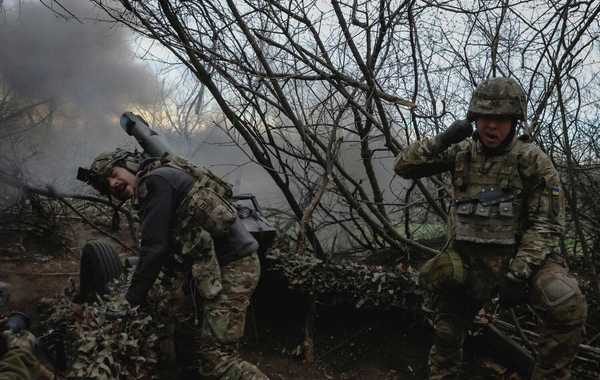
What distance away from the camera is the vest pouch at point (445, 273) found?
9.77ft

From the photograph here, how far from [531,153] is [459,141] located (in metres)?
0.41

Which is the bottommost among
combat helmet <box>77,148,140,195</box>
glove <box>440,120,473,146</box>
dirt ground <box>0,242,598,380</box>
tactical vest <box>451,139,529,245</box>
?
dirt ground <box>0,242,598,380</box>

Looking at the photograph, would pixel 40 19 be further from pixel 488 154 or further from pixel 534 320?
pixel 534 320

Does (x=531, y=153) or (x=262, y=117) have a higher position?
(x=262, y=117)

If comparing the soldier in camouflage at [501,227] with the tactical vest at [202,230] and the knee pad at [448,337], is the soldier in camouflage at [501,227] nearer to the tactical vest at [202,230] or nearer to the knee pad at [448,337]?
the knee pad at [448,337]

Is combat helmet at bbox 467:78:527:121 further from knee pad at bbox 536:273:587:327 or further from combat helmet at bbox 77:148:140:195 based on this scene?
combat helmet at bbox 77:148:140:195

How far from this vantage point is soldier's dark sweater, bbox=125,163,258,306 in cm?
290

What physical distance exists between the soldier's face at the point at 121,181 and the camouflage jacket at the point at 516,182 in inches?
68.5

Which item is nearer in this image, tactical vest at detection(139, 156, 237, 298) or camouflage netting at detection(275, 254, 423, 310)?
tactical vest at detection(139, 156, 237, 298)

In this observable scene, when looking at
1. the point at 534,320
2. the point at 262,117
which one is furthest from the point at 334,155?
the point at 534,320

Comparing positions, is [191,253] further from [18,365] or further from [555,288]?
→ [555,288]

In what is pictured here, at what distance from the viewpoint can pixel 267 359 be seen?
4.20 meters

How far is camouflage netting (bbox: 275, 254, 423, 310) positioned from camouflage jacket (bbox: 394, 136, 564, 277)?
3.65 ft

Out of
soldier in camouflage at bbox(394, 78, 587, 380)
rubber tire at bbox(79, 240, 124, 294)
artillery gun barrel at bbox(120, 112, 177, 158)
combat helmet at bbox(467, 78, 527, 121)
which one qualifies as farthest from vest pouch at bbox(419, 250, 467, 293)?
rubber tire at bbox(79, 240, 124, 294)
